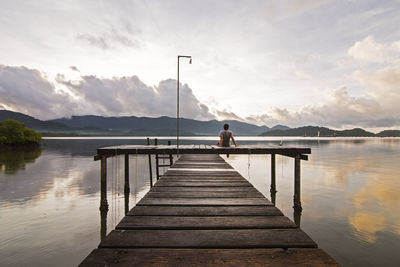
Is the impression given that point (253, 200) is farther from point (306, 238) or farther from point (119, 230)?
point (119, 230)

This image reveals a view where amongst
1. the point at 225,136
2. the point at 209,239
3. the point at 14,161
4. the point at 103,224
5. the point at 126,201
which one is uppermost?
the point at 225,136

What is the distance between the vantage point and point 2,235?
948 centimetres

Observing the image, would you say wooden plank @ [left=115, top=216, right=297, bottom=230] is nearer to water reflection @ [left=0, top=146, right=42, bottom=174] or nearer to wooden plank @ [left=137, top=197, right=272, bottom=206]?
wooden plank @ [left=137, top=197, right=272, bottom=206]

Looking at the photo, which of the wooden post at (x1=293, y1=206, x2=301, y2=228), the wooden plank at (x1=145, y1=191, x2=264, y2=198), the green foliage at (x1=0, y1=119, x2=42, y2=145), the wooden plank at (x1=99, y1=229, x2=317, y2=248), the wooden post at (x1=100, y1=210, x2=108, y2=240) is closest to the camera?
the wooden plank at (x1=99, y1=229, x2=317, y2=248)

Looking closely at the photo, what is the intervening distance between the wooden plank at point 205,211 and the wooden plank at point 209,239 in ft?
2.90

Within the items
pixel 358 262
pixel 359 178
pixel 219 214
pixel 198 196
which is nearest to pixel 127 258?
pixel 219 214

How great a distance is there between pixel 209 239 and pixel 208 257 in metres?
0.49

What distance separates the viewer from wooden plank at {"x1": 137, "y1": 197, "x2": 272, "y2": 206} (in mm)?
5637

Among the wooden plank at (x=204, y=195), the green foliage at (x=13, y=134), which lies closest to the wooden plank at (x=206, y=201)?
the wooden plank at (x=204, y=195)

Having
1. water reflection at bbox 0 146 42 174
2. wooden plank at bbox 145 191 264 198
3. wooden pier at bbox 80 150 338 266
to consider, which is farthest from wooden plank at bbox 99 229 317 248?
water reflection at bbox 0 146 42 174

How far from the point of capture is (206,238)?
12.2ft

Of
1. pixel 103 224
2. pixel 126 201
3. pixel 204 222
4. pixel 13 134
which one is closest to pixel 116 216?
pixel 103 224

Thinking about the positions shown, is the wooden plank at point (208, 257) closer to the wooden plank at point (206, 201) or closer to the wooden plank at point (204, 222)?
the wooden plank at point (204, 222)

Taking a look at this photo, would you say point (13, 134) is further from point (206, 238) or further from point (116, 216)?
point (206, 238)
